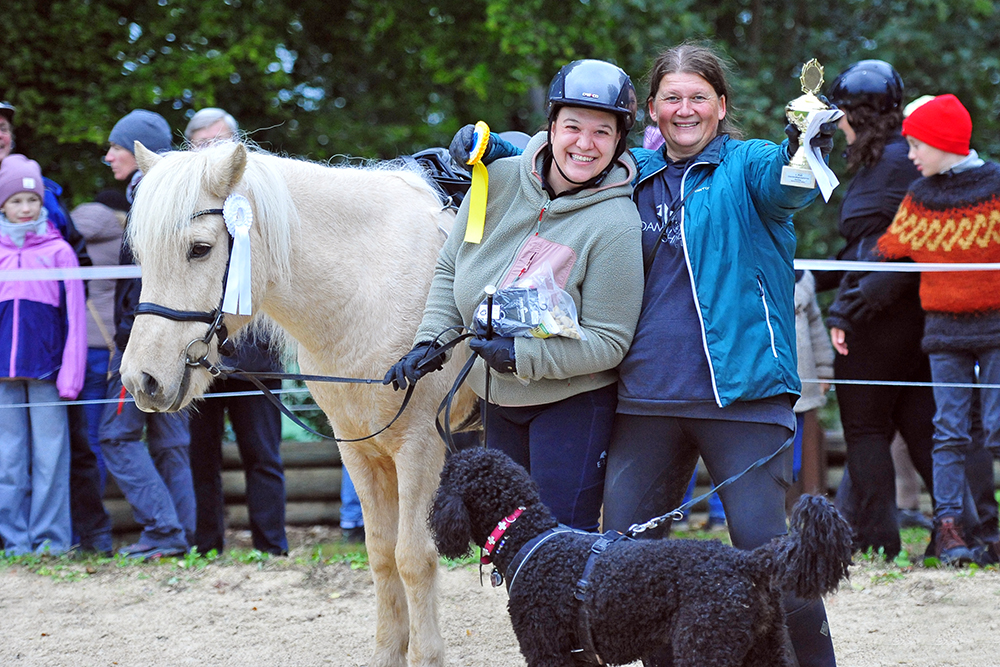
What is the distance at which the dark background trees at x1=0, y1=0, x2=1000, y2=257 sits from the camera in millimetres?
8555

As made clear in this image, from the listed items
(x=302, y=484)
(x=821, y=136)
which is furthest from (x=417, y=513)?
(x=302, y=484)

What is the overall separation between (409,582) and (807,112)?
6.88ft

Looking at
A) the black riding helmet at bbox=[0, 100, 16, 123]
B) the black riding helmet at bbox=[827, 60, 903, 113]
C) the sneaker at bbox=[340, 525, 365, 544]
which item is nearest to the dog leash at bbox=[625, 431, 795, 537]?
the black riding helmet at bbox=[827, 60, 903, 113]

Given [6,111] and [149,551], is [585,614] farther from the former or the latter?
[6,111]

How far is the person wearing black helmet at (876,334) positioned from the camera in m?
A: 5.18

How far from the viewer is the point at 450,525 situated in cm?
255

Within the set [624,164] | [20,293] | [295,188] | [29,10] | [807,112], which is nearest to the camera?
[807,112]

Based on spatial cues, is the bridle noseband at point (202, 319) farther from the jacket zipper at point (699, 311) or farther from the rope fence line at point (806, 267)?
the rope fence line at point (806, 267)

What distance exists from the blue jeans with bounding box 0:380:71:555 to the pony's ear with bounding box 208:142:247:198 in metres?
2.88

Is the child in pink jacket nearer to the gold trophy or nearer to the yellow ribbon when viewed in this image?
the yellow ribbon

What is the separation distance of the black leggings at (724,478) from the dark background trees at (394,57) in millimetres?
5737

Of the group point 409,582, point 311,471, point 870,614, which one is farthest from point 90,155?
point 870,614

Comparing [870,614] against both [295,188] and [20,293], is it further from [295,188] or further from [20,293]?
[20,293]

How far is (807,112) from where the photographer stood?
8.25 ft
